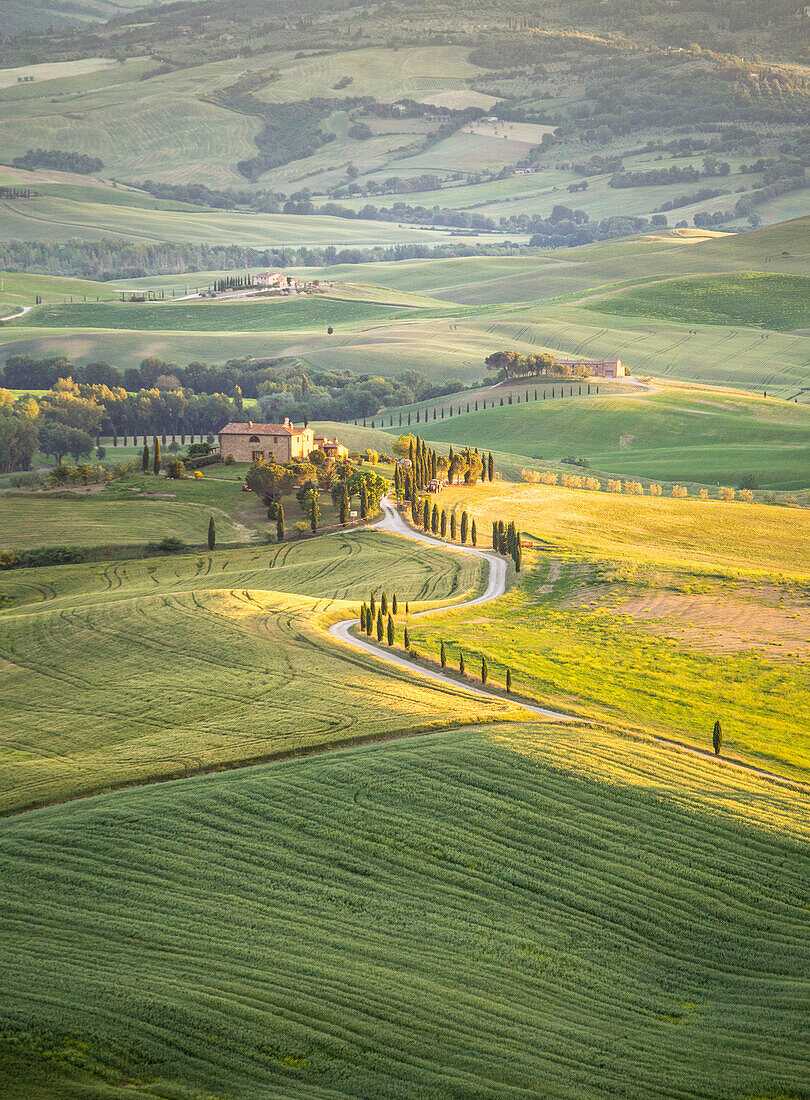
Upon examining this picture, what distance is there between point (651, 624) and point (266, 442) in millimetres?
65629

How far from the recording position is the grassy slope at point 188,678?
147ft

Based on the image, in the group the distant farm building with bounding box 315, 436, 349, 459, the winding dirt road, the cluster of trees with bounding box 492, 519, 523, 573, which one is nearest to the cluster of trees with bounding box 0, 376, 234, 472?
the distant farm building with bounding box 315, 436, 349, 459

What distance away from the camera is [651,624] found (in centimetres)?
7262

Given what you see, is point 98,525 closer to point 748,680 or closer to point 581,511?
point 581,511

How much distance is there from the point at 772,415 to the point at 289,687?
140941 millimetres

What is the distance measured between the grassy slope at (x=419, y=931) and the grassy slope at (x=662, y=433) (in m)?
107

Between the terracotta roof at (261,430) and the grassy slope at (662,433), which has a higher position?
the terracotta roof at (261,430)

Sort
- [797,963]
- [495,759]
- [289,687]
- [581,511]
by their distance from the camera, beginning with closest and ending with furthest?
1. [797,963]
2. [495,759]
3. [289,687]
4. [581,511]

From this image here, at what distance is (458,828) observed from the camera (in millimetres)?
38219

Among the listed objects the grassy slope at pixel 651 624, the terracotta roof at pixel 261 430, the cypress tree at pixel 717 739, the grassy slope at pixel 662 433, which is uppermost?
the terracotta roof at pixel 261 430

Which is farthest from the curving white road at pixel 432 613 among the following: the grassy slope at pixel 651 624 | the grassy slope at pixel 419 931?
the grassy slope at pixel 419 931

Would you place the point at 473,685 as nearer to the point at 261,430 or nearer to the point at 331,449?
the point at 261,430

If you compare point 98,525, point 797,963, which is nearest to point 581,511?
point 98,525

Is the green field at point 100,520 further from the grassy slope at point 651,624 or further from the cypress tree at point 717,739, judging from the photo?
the cypress tree at point 717,739
